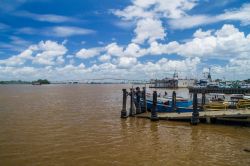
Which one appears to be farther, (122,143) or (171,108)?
(171,108)

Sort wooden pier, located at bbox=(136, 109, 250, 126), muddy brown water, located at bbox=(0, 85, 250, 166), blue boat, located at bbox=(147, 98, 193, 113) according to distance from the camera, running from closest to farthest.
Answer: muddy brown water, located at bbox=(0, 85, 250, 166), wooden pier, located at bbox=(136, 109, 250, 126), blue boat, located at bbox=(147, 98, 193, 113)

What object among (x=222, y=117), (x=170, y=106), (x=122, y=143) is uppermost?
(x=170, y=106)

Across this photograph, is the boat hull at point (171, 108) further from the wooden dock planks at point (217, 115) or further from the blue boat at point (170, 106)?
the wooden dock planks at point (217, 115)

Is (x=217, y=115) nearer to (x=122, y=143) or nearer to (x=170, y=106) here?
(x=170, y=106)

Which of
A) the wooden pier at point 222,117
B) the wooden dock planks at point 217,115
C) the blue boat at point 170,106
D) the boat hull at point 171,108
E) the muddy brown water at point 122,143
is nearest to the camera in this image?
the muddy brown water at point 122,143

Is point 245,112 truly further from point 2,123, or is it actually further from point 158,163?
point 2,123

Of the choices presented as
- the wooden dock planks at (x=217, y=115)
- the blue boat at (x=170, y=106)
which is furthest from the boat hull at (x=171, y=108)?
the wooden dock planks at (x=217, y=115)

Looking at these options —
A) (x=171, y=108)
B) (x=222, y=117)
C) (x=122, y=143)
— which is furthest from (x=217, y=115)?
(x=122, y=143)

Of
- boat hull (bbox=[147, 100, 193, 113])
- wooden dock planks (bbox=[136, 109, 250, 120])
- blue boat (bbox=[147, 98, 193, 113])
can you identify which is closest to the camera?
wooden dock planks (bbox=[136, 109, 250, 120])

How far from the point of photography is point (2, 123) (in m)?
29.5

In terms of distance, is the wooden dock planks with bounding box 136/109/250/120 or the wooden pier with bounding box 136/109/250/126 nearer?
the wooden dock planks with bounding box 136/109/250/120

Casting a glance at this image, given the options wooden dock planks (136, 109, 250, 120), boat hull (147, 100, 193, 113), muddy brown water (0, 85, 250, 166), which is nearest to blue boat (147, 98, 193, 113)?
boat hull (147, 100, 193, 113)

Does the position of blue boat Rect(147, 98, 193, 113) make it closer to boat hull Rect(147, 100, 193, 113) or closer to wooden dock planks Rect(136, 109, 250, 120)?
boat hull Rect(147, 100, 193, 113)

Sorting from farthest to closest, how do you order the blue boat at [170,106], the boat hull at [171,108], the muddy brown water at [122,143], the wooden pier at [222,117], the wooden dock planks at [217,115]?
the blue boat at [170,106] → the boat hull at [171,108] → the wooden pier at [222,117] → the wooden dock planks at [217,115] → the muddy brown water at [122,143]
